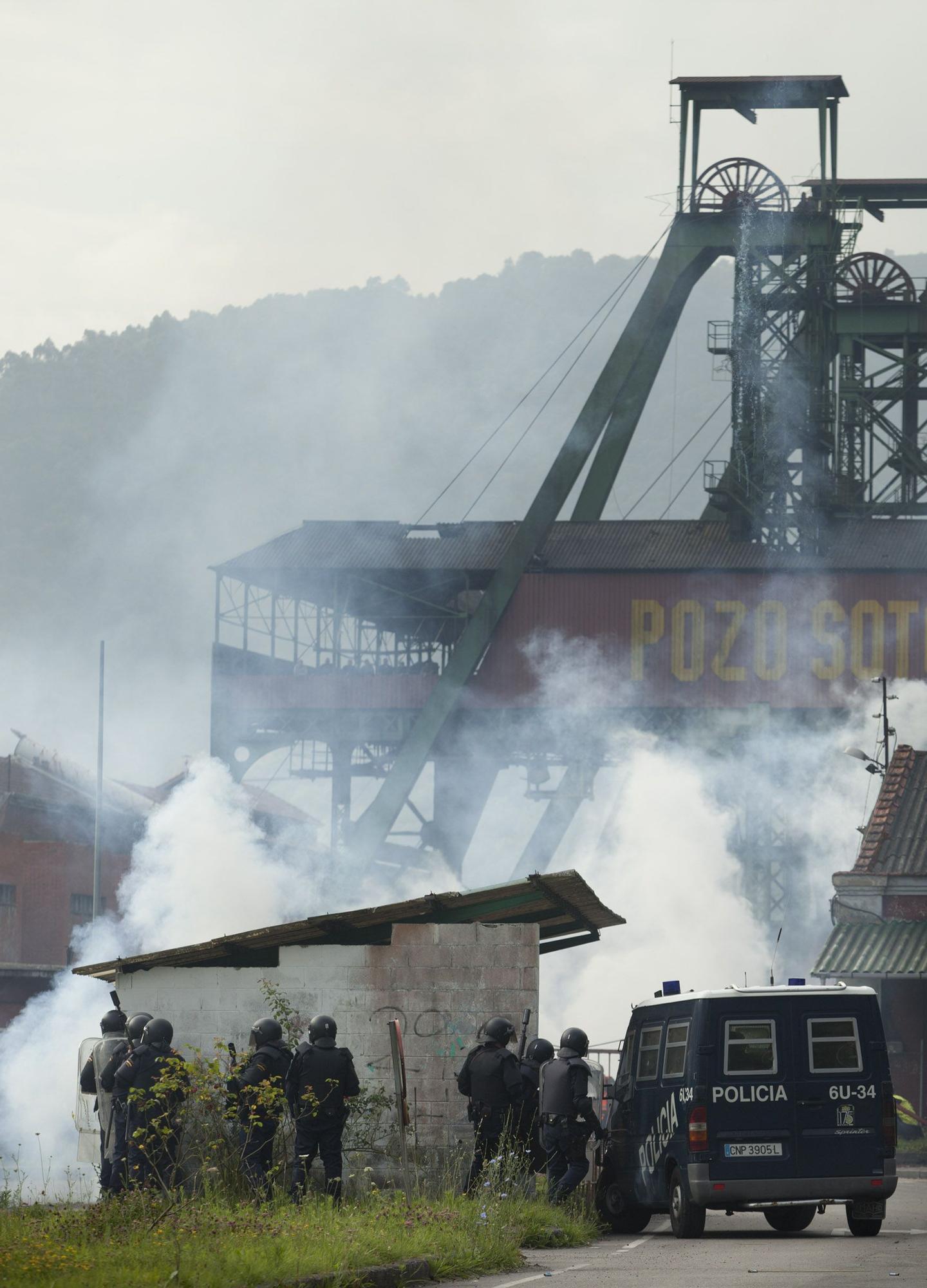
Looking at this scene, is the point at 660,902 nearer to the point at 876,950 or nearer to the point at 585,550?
the point at 585,550

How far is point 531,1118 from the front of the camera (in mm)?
15336

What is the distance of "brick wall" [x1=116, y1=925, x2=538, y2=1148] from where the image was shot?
55.1 feet

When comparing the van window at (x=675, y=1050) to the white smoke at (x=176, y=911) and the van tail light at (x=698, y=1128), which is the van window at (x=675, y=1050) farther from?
the white smoke at (x=176, y=911)

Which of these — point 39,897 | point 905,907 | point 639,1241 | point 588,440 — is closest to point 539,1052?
point 639,1241

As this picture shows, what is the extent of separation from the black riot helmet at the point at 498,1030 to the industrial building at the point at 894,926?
18.4 m

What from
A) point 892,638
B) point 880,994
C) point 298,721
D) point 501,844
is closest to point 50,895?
point 298,721

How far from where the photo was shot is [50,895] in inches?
2598

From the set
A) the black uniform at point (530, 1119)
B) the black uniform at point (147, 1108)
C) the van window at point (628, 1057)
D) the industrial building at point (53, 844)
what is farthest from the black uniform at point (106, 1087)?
the industrial building at point (53, 844)

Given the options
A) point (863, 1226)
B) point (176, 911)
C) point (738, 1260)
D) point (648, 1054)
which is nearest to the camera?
point (738, 1260)

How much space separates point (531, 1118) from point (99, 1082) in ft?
11.5

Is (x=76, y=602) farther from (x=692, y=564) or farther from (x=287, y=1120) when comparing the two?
(x=287, y=1120)

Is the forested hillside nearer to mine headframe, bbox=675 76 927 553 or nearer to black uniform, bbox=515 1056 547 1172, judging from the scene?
mine headframe, bbox=675 76 927 553

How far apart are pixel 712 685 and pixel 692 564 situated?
3.48m

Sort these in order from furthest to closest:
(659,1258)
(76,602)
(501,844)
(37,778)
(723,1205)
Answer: (76,602)
(501,844)
(37,778)
(723,1205)
(659,1258)
